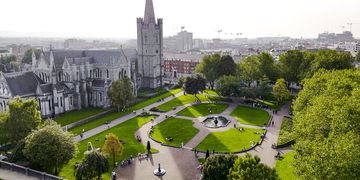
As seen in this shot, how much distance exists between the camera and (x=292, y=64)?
311 ft

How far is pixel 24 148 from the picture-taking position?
145 feet

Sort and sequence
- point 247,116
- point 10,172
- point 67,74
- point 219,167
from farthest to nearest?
1. point 67,74
2. point 247,116
3. point 10,172
4. point 219,167

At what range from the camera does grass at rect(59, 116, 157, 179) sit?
158ft

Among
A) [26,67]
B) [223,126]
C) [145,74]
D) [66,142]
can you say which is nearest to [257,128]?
[223,126]

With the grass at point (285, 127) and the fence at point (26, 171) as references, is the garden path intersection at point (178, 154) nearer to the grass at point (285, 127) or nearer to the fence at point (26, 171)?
the grass at point (285, 127)

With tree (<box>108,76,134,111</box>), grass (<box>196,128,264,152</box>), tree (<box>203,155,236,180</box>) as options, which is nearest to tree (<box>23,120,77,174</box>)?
tree (<box>203,155,236,180</box>)

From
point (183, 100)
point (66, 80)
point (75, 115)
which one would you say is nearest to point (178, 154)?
point (75, 115)

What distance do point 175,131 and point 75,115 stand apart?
28.6 meters

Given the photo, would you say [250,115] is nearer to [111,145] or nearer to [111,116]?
[111,116]

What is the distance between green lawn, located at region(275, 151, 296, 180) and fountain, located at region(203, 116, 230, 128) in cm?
1953

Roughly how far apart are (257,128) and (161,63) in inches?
2229

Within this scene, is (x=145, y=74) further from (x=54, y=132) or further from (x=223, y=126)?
(x=54, y=132)

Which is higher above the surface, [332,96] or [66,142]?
[332,96]

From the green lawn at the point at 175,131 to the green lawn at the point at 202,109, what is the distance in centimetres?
599
